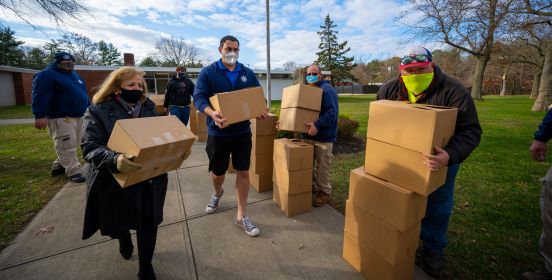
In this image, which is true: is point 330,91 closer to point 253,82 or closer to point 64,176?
point 253,82

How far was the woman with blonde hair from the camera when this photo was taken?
1.73m

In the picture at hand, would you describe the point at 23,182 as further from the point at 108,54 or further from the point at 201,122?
the point at 108,54

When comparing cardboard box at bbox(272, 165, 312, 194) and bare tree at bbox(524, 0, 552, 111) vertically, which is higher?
bare tree at bbox(524, 0, 552, 111)

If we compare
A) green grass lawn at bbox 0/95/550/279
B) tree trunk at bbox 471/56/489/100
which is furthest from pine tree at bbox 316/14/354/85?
green grass lawn at bbox 0/95/550/279

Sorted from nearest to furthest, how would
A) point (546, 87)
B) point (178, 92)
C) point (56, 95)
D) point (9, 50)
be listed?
point (56, 95) < point (178, 92) < point (546, 87) < point (9, 50)

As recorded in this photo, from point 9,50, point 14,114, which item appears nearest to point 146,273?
point 14,114

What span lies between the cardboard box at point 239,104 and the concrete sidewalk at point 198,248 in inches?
48.6

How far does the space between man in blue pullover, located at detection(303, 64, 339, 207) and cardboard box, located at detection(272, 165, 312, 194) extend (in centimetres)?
32

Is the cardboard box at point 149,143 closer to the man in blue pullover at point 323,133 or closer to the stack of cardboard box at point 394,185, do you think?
the stack of cardboard box at point 394,185

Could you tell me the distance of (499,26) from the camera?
43.4 feet

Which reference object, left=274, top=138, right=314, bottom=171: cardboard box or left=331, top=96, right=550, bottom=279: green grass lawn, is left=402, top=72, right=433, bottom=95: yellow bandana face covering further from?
left=331, top=96, right=550, bottom=279: green grass lawn

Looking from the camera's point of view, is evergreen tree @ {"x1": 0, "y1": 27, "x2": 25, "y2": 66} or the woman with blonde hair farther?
evergreen tree @ {"x1": 0, "y1": 27, "x2": 25, "y2": 66}

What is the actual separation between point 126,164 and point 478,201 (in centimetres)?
406

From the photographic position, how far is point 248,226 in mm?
2686
